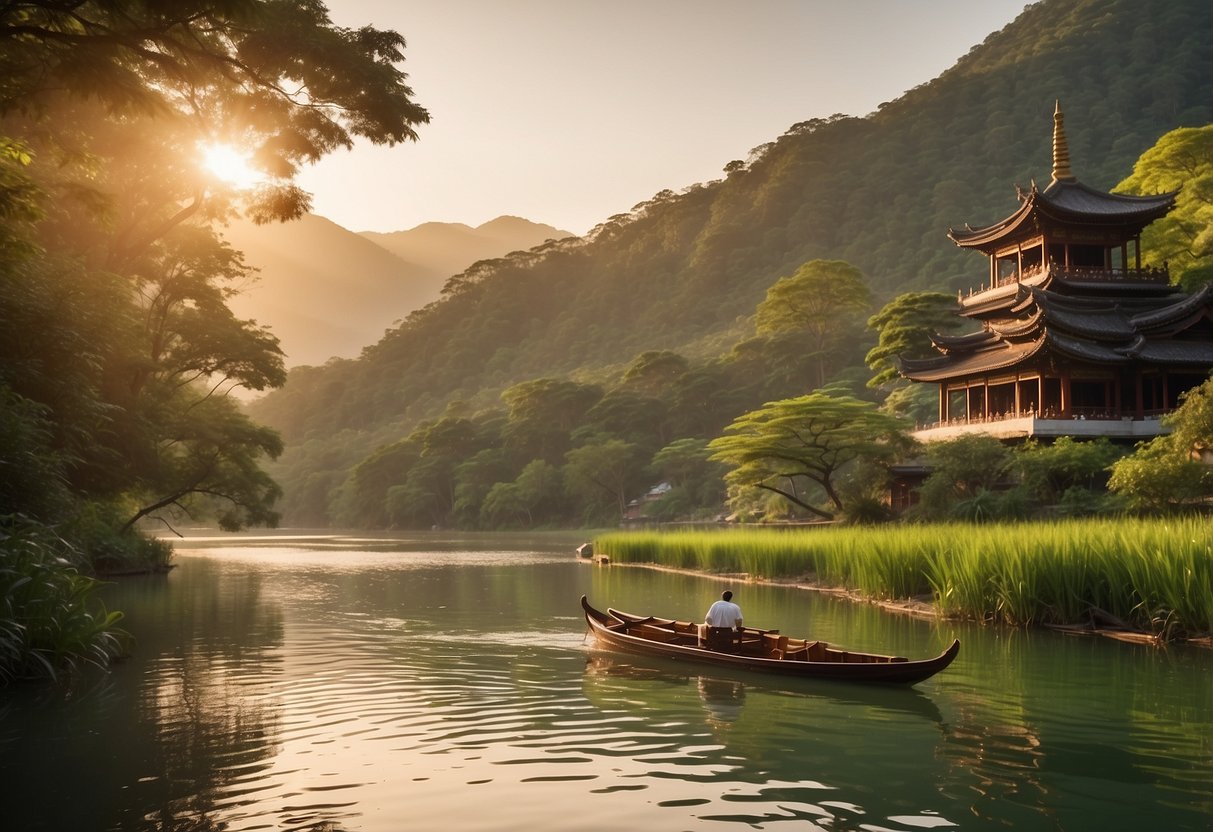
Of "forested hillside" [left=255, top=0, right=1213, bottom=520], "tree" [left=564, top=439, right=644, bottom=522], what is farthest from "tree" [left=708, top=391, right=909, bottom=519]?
"forested hillside" [left=255, top=0, right=1213, bottom=520]

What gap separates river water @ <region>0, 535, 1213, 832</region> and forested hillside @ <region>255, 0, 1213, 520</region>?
285ft

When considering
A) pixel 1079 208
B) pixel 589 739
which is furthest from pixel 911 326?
pixel 589 739

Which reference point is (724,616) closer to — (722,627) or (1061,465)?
(722,627)

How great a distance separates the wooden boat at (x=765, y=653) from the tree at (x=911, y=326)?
138 ft

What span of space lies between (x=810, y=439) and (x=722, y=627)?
29563mm

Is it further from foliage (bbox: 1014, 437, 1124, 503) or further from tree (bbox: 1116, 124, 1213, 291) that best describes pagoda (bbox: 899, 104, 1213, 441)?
tree (bbox: 1116, 124, 1213, 291)

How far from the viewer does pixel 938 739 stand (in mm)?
11836

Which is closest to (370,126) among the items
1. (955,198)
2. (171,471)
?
(171,471)

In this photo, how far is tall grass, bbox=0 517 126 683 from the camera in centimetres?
1454

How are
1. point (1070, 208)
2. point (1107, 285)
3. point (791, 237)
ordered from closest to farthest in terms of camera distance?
point (1107, 285) < point (1070, 208) < point (791, 237)

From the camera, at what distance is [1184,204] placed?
182 ft

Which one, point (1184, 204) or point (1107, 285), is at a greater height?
point (1184, 204)

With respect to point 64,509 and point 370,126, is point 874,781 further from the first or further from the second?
point 64,509

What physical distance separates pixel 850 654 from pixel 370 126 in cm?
1176
